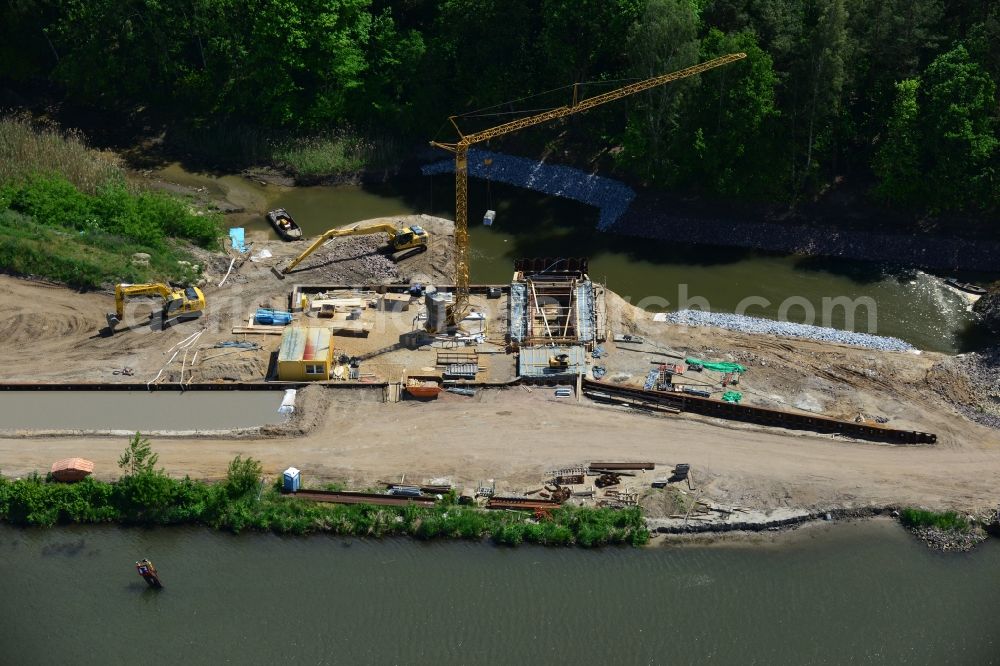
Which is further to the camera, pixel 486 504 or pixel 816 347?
pixel 816 347

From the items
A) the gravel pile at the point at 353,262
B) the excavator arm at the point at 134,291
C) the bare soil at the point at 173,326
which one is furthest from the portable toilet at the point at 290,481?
the gravel pile at the point at 353,262

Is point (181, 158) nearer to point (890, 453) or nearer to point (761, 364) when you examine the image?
point (761, 364)

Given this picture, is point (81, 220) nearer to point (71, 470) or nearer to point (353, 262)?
point (353, 262)

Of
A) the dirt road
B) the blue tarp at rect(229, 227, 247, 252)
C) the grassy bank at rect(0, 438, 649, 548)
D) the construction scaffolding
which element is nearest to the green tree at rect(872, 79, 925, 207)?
the construction scaffolding

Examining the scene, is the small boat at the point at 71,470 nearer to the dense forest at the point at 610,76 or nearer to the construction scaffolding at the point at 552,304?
the construction scaffolding at the point at 552,304

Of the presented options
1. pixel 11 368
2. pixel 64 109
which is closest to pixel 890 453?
pixel 11 368

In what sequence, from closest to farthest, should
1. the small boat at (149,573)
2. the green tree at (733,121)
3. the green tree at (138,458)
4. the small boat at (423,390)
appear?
the small boat at (149,573) → the green tree at (138,458) → the small boat at (423,390) → the green tree at (733,121)
